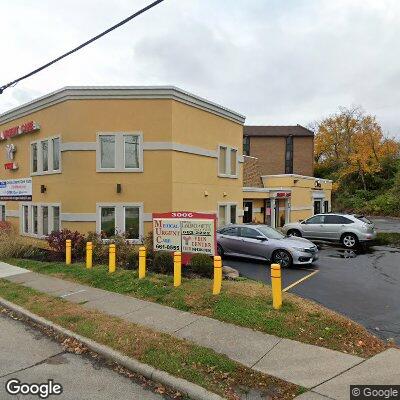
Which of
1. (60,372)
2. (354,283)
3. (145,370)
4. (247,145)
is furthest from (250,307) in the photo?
(247,145)

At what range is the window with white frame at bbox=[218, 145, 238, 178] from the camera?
60.1 ft

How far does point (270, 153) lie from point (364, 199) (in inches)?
571

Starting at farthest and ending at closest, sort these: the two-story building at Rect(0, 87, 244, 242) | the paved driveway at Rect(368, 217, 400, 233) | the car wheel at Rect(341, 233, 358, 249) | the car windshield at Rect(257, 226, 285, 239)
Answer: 1. the paved driveway at Rect(368, 217, 400, 233)
2. the car wheel at Rect(341, 233, 358, 249)
3. the two-story building at Rect(0, 87, 244, 242)
4. the car windshield at Rect(257, 226, 285, 239)

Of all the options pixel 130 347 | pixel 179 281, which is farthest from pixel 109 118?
pixel 130 347

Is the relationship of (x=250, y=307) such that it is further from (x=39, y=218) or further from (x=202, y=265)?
(x=39, y=218)

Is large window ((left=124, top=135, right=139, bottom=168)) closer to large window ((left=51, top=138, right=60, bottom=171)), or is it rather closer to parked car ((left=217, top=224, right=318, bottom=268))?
large window ((left=51, top=138, right=60, bottom=171))

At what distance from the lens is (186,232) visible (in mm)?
11203

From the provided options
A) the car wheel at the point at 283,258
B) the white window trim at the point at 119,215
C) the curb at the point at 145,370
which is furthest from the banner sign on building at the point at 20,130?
the curb at the point at 145,370

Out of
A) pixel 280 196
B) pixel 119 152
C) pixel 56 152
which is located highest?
pixel 56 152

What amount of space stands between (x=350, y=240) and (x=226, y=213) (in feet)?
20.6

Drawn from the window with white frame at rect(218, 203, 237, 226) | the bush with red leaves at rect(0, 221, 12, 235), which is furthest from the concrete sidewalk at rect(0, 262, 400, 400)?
the bush with red leaves at rect(0, 221, 12, 235)

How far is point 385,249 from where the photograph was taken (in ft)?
58.2

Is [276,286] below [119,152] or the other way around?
below

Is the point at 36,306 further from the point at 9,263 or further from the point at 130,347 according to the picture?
the point at 9,263
